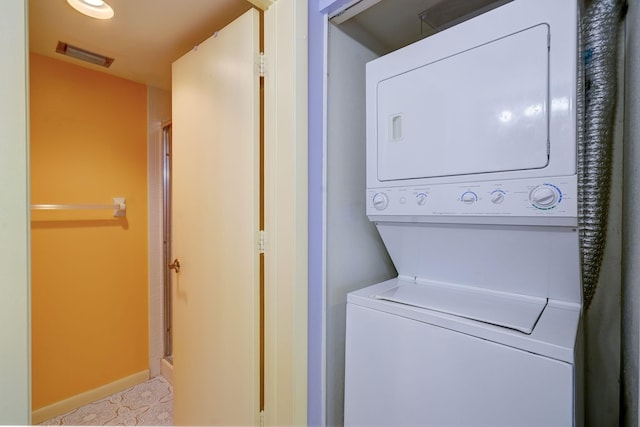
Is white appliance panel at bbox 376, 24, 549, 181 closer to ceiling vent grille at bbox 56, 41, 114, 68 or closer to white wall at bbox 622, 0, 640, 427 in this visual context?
white wall at bbox 622, 0, 640, 427

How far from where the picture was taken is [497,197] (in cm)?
96

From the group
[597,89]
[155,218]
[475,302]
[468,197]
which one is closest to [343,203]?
[468,197]

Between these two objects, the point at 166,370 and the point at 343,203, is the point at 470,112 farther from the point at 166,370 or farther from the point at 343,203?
the point at 166,370

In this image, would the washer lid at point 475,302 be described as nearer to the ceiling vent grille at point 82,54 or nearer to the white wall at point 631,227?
the white wall at point 631,227

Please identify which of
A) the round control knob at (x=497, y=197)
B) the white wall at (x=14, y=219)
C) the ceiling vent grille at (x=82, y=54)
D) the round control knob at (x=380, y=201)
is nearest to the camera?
the white wall at (x=14, y=219)

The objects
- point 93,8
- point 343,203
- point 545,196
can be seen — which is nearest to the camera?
point 545,196

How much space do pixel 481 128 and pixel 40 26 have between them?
2333 mm

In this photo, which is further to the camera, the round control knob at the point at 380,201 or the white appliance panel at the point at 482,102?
the round control knob at the point at 380,201

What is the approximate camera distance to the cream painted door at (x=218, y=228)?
4.56 feet

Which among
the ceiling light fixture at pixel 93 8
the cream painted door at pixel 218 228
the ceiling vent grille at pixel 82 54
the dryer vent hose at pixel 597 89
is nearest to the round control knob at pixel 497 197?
the dryer vent hose at pixel 597 89

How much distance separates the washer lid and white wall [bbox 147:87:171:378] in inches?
86.7

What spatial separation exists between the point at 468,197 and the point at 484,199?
5cm

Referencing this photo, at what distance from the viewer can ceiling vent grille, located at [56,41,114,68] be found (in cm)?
192

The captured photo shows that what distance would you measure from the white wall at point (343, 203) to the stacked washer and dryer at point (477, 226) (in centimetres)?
17
